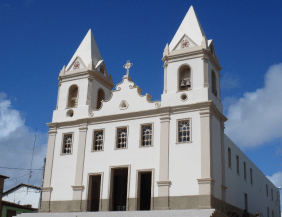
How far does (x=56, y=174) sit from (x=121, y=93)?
24.7ft

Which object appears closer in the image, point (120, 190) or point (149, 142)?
point (149, 142)

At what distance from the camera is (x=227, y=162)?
88.0 ft

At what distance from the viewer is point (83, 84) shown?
98.6 ft

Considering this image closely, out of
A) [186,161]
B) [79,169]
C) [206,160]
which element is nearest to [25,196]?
[79,169]

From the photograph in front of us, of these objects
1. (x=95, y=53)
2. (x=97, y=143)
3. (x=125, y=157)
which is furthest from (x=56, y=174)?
(x=95, y=53)

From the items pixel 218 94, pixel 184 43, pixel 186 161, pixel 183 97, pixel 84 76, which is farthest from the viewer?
pixel 84 76

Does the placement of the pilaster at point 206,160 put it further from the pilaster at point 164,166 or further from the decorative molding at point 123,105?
the decorative molding at point 123,105

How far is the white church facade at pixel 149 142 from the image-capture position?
2403cm

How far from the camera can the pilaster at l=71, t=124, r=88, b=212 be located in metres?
26.5

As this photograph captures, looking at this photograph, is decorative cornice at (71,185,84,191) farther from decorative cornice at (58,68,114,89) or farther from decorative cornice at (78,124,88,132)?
decorative cornice at (58,68,114,89)

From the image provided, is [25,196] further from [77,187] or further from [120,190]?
[77,187]

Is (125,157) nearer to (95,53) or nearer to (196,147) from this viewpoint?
(196,147)

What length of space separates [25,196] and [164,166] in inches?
859

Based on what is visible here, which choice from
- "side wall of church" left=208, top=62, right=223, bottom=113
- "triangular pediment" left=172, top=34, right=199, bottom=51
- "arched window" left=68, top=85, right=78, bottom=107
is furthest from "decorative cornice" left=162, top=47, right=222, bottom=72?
"arched window" left=68, top=85, right=78, bottom=107
